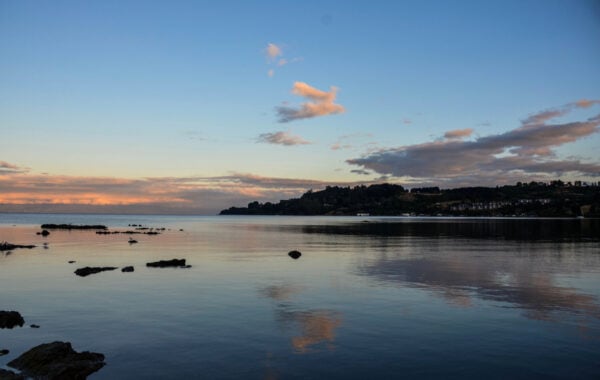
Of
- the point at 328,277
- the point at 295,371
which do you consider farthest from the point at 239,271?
the point at 295,371

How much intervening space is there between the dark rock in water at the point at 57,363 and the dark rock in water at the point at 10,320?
326 inches

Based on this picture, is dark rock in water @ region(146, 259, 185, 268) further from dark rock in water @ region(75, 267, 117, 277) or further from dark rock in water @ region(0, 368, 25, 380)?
dark rock in water @ region(0, 368, 25, 380)

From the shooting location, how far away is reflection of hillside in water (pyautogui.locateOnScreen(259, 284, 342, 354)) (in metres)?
25.8

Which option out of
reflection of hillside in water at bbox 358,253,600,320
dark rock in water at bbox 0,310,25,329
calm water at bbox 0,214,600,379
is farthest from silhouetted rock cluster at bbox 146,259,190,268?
dark rock in water at bbox 0,310,25,329

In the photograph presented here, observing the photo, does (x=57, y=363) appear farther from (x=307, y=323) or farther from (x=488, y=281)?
(x=488, y=281)

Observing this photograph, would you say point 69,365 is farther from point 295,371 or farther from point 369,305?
point 369,305

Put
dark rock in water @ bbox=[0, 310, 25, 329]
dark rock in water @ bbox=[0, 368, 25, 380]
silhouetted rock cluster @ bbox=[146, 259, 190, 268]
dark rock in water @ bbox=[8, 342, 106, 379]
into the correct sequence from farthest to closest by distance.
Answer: silhouetted rock cluster @ bbox=[146, 259, 190, 268] < dark rock in water @ bbox=[0, 310, 25, 329] < dark rock in water @ bbox=[8, 342, 106, 379] < dark rock in water @ bbox=[0, 368, 25, 380]

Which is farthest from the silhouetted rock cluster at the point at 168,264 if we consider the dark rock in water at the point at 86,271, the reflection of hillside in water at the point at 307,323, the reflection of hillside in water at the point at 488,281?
the reflection of hillside in water at the point at 307,323

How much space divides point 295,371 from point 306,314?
38.6 feet

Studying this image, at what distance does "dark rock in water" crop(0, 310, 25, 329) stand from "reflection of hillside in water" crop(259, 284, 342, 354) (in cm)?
1630

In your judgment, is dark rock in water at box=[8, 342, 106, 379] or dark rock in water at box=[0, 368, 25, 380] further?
dark rock in water at box=[8, 342, 106, 379]

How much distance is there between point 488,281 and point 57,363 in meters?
40.9

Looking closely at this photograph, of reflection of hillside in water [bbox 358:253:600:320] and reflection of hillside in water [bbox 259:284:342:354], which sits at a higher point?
reflection of hillside in water [bbox 358:253:600:320]

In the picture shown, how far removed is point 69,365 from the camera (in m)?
20.7
